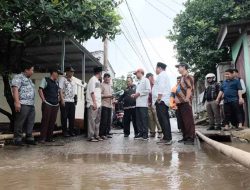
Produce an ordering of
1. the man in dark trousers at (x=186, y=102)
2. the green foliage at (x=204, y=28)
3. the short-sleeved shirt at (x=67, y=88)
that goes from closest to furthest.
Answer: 1. the man in dark trousers at (x=186, y=102)
2. the short-sleeved shirt at (x=67, y=88)
3. the green foliage at (x=204, y=28)

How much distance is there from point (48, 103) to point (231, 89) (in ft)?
16.1

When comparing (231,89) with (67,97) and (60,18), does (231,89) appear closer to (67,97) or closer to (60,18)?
(67,97)

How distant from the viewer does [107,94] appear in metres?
8.72

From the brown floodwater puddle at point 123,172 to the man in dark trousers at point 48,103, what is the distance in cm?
218

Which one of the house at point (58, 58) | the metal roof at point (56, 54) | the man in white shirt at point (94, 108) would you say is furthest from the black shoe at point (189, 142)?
the metal roof at point (56, 54)

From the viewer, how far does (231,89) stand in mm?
9102

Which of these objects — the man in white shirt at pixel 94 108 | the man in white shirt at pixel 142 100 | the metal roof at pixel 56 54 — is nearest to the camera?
the man in white shirt at pixel 94 108

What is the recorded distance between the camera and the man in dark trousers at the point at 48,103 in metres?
7.49

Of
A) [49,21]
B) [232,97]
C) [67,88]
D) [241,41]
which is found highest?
[241,41]

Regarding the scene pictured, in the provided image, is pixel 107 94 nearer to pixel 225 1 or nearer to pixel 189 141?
pixel 189 141

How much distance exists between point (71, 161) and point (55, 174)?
1.00m

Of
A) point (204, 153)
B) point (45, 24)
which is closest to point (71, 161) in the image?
point (204, 153)

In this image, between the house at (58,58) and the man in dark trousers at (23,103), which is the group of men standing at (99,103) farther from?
the house at (58,58)

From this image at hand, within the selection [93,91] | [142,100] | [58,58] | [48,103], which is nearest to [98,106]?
[93,91]
